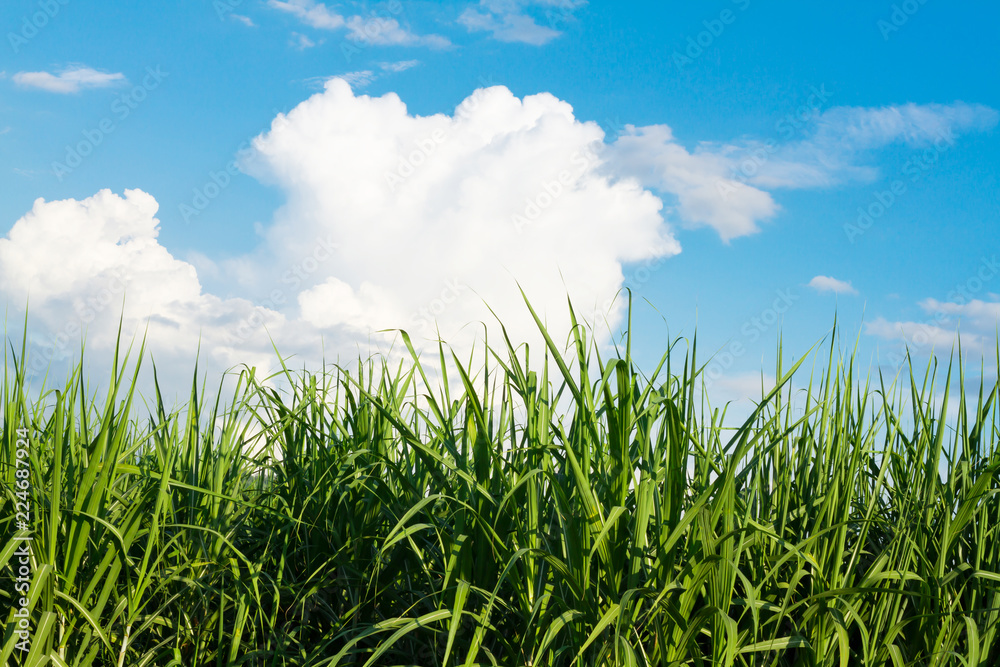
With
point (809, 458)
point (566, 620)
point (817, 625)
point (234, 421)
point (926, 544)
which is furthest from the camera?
point (234, 421)

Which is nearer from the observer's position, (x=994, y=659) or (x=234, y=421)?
(x=994, y=659)

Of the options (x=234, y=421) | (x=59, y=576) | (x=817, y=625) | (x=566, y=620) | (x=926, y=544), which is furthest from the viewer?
(x=234, y=421)

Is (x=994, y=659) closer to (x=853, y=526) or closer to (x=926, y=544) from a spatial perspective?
(x=926, y=544)

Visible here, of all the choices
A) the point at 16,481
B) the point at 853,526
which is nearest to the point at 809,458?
the point at 853,526

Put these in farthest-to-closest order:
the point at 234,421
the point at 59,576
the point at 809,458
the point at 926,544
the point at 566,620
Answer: the point at 234,421
the point at 809,458
the point at 926,544
the point at 59,576
the point at 566,620

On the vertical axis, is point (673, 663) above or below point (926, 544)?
below

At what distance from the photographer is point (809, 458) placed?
2.39 metres

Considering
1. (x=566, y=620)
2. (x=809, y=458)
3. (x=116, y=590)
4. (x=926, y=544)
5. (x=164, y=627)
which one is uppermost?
(x=809, y=458)

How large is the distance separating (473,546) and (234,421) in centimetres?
134

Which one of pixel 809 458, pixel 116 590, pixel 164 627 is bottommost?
pixel 164 627

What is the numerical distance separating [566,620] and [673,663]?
0.95 ft

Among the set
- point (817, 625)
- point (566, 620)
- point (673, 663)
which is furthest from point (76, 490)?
point (817, 625)

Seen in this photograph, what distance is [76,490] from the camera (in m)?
2.28

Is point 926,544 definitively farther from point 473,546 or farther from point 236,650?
point 236,650
